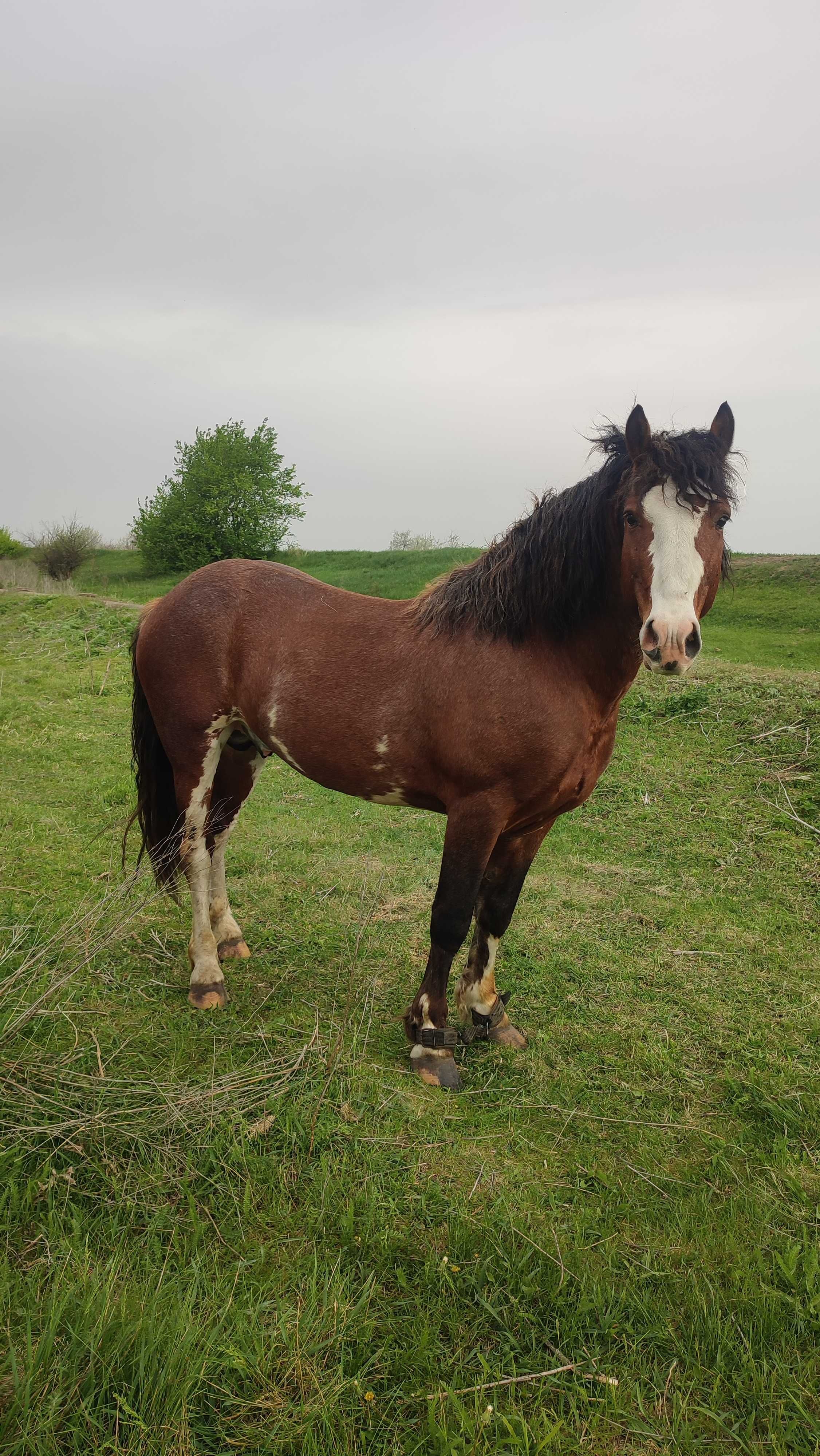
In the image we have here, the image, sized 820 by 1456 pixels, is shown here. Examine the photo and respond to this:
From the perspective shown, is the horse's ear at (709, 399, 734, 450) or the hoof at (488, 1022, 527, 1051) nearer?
the horse's ear at (709, 399, 734, 450)

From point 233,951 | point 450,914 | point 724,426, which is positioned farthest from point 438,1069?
point 724,426

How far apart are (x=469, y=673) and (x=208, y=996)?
2113 mm

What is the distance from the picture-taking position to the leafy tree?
29484 mm

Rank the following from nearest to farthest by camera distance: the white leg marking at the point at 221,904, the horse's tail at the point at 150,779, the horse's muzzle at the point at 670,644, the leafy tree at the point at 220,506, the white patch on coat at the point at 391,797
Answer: the horse's muzzle at the point at 670,644 → the white patch on coat at the point at 391,797 → the horse's tail at the point at 150,779 → the white leg marking at the point at 221,904 → the leafy tree at the point at 220,506

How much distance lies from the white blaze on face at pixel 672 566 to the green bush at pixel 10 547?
127 ft

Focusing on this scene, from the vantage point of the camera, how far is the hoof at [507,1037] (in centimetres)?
373

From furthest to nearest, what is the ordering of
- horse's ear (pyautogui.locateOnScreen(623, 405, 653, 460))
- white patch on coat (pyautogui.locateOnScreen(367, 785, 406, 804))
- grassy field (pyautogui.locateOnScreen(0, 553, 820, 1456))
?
white patch on coat (pyautogui.locateOnScreen(367, 785, 406, 804)), horse's ear (pyautogui.locateOnScreen(623, 405, 653, 460)), grassy field (pyautogui.locateOnScreen(0, 553, 820, 1456))

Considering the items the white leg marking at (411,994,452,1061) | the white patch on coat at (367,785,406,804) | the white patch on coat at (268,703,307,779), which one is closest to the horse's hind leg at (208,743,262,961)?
the white patch on coat at (268,703,307,779)

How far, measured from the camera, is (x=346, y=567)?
26500 millimetres

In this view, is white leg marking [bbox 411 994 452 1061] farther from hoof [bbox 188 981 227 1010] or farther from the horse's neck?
the horse's neck

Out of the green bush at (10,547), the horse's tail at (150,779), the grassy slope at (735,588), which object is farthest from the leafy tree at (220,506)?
the horse's tail at (150,779)

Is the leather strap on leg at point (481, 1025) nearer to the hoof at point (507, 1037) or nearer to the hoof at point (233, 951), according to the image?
the hoof at point (507, 1037)

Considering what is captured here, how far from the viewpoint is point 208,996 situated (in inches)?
150

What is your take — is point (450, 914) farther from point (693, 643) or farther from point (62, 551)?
point (62, 551)
